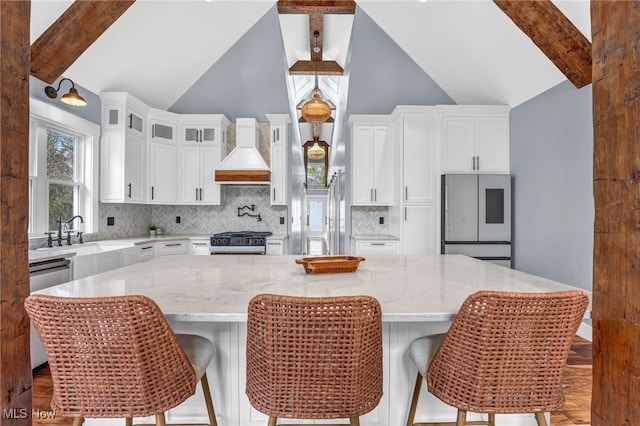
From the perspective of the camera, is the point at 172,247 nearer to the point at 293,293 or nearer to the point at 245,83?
the point at 245,83

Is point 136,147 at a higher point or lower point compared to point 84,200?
higher

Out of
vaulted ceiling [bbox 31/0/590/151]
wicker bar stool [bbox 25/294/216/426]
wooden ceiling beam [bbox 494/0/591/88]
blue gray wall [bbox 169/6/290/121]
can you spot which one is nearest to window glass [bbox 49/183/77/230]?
vaulted ceiling [bbox 31/0/590/151]

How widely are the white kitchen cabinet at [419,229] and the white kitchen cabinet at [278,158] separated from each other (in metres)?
1.74

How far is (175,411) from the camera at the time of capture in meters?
1.66

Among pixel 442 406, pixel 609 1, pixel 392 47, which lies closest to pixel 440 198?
pixel 392 47

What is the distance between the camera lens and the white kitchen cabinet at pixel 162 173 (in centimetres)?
461

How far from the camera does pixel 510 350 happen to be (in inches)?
42.9

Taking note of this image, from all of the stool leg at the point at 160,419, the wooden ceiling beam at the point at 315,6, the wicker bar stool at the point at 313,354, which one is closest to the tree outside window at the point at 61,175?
the wooden ceiling beam at the point at 315,6

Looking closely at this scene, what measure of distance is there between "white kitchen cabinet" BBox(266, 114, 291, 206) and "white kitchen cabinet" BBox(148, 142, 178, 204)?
137 cm

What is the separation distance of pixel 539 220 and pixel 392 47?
3.08 meters

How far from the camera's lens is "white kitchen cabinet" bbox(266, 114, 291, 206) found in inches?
193

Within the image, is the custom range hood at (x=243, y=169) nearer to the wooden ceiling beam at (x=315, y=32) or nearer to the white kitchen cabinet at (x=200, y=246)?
the white kitchen cabinet at (x=200, y=246)

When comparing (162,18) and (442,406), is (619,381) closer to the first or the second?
(442,406)

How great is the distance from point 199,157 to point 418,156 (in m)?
3.00
